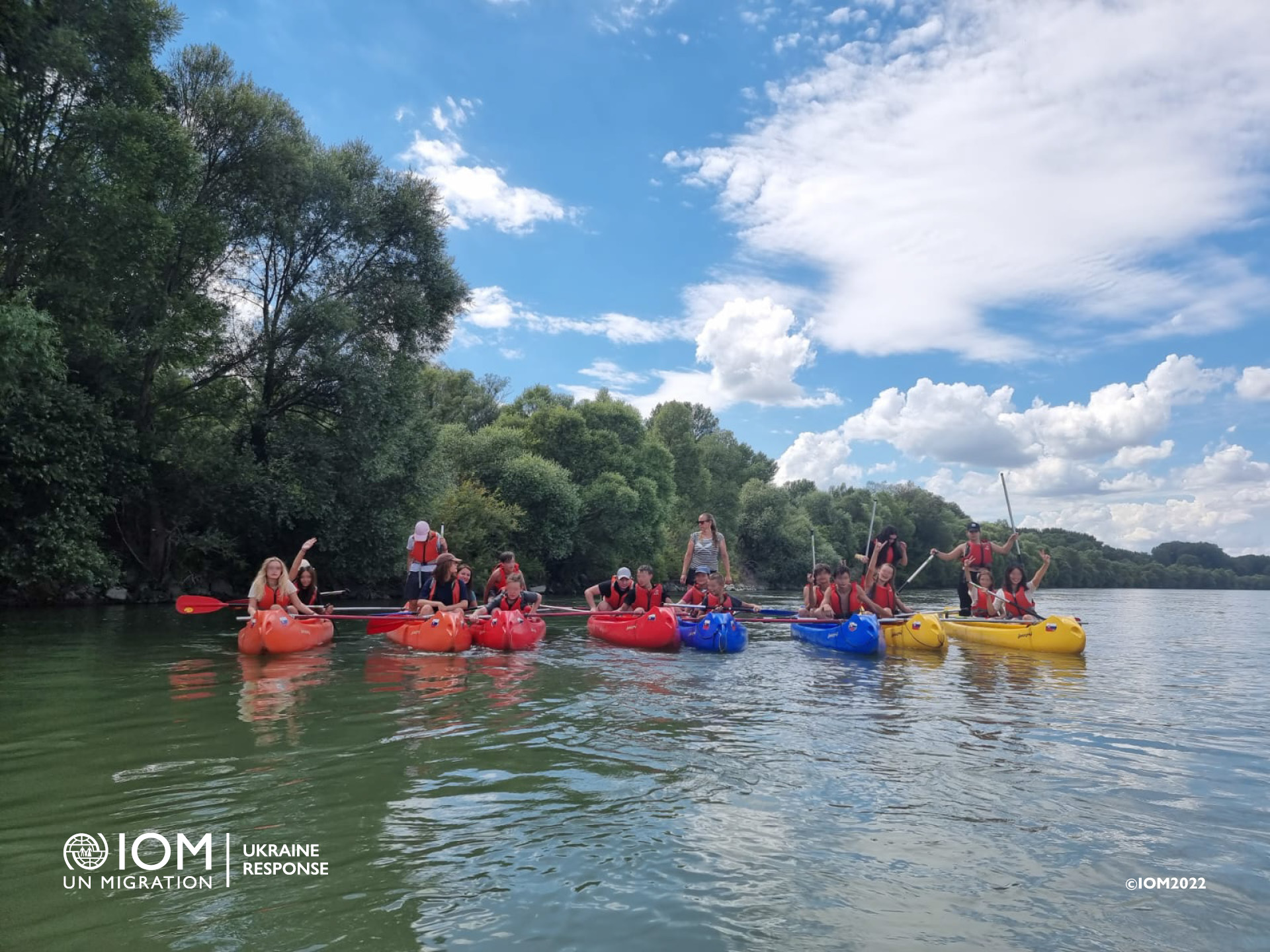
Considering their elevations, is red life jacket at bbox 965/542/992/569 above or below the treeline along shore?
below

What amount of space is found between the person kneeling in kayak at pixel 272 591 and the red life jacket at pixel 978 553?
12412 mm

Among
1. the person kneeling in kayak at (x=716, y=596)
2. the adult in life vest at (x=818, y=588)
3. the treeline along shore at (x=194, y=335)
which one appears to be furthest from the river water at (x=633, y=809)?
the treeline along shore at (x=194, y=335)

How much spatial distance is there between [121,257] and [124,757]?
13.8 meters

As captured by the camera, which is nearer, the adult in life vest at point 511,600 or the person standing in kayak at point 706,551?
the adult in life vest at point 511,600

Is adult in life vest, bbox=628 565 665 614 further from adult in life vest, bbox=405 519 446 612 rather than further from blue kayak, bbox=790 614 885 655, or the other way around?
adult in life vest, bbox=405 519 446 612

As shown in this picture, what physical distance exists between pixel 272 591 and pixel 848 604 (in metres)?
9.60

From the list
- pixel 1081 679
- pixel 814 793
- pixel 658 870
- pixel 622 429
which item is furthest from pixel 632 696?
pixel 622 429

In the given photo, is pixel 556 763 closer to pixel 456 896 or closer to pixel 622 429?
pixel 456 896

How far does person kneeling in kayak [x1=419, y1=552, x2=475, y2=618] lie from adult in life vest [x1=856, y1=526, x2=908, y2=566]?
7092 millimetres

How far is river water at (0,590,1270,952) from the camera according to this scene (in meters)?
3.39

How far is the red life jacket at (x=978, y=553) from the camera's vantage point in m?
15.7

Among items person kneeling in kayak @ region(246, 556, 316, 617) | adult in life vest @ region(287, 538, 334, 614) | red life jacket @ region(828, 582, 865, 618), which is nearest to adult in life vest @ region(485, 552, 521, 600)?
adult in life vest @ region(287, 538, 334, 614)

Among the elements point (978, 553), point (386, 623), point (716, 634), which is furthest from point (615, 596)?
point (978, 553)

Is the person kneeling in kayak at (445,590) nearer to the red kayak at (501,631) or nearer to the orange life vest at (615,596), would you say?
the red kayak at (501,631)
